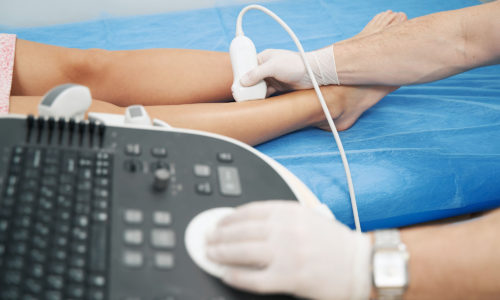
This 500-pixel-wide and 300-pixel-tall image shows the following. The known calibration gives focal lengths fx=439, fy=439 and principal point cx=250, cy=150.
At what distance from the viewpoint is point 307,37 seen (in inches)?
54.5

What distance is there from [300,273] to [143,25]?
1169 mm

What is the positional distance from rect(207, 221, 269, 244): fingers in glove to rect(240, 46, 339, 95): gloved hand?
0.60 metres

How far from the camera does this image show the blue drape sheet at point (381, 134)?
0.95 metres

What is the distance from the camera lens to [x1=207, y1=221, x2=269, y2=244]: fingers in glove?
0.48 meters

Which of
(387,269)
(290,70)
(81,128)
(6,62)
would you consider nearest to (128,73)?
(6,62)

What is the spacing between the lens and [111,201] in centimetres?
49

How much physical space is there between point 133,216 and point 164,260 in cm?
6

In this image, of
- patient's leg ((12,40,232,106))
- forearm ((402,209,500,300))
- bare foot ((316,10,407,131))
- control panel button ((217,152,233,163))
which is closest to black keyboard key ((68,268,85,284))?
control panel button ((217,152,233,163))

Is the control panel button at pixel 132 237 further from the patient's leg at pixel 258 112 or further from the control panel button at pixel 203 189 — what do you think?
the patient's leg at pixel 258 112

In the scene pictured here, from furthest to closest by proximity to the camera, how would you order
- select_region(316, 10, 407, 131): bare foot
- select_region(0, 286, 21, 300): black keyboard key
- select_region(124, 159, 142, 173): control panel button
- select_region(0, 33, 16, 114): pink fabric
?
select_region(316, 10, 407, 131): bare foot
select_region(0, 33, 16, 114): pink fabric
select_region(124, 159, 142, 173): control panel button
select_region(0, 286, 21, 300): black keyboard key

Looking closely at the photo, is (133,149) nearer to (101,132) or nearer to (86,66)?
(101,132)

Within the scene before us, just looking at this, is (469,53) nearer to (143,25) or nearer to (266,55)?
(266,55)

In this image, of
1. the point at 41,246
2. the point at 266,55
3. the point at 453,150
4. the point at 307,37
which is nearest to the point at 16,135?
the point at 41,246

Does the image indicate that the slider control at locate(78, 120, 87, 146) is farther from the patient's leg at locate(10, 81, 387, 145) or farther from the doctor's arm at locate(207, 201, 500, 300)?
the patient's leg at locate(10, 81, 387, 145)
